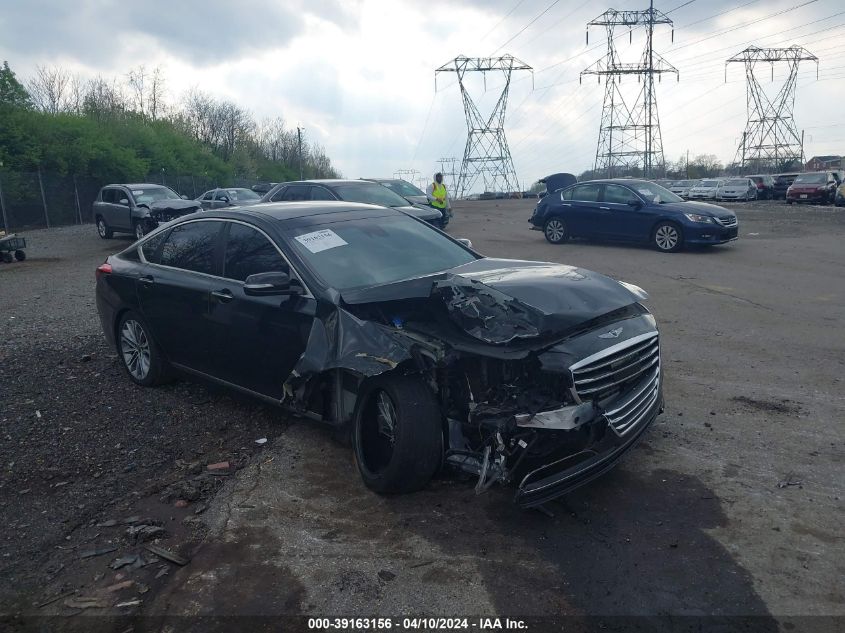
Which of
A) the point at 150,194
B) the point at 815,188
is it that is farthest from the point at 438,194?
the point at 815,188

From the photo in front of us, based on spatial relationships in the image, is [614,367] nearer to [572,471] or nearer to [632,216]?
[572,471]

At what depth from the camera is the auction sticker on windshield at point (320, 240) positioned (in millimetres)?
5078

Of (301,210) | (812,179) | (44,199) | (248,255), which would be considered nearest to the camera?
(248,255)

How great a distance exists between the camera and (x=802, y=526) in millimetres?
3699

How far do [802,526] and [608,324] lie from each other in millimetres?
1458

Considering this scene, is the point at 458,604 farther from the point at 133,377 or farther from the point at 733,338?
the point at 733,338

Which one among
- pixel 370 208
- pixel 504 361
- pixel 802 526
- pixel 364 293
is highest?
pixel 370 208

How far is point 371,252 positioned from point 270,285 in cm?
85

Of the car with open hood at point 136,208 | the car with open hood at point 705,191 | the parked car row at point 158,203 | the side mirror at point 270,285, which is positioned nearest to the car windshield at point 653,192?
the parked car row at point 158,203

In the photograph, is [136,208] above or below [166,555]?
above

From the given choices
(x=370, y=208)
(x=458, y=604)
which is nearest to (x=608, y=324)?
(x=458, y=604)

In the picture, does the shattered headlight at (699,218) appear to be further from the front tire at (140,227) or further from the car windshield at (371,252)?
the front tire at (140,227)

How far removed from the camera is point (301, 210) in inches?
221

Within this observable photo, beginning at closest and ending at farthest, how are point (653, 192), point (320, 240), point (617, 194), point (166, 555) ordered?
point (166, 555), point (320, 240), point (653, 192), point (617, 194)
